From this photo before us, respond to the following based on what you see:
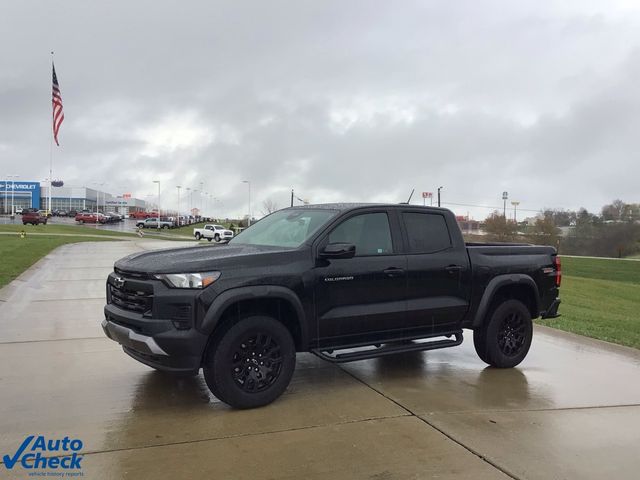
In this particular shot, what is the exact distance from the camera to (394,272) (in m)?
5.52

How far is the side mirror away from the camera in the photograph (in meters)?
4.96

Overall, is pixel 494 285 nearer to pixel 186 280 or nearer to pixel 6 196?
pixel 186 280

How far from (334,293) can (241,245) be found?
3.77 feet

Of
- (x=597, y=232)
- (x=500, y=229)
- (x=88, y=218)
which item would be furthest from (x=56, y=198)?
(x=597, y=232)

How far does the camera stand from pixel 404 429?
4.40m

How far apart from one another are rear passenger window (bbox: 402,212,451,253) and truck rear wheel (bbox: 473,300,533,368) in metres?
1.07

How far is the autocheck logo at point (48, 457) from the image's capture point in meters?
3.61

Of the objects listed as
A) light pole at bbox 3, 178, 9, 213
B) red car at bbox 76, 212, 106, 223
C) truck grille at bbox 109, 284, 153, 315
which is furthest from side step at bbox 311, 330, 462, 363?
light pole at bbox 3, 178, 9, 213

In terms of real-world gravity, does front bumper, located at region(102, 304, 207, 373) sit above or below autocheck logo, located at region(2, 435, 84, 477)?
above

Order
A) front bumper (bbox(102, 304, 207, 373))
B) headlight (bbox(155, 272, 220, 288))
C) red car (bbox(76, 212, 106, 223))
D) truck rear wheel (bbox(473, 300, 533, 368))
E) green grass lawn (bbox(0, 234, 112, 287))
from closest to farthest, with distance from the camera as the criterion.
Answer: front bumper (bbox(102, 304, 207, 373)) → headlight (bbox(155, 272, 220, 288)) → truck rear wheel (bbox(473, 300, 533, 368)) → green grass lawn (bbox(0, 234, 112, 287)) → red car (bbox(76, 212, 106, 223))

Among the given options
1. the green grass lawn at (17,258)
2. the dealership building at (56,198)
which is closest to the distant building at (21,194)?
the dealership building at (56,198)

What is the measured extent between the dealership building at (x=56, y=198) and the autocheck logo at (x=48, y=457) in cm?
11527

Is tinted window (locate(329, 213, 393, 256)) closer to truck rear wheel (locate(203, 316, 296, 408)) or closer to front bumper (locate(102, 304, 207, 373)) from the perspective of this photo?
truck rear wheel (locate(203, 316, 296, 408))

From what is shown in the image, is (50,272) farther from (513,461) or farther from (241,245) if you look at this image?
(513,461)
